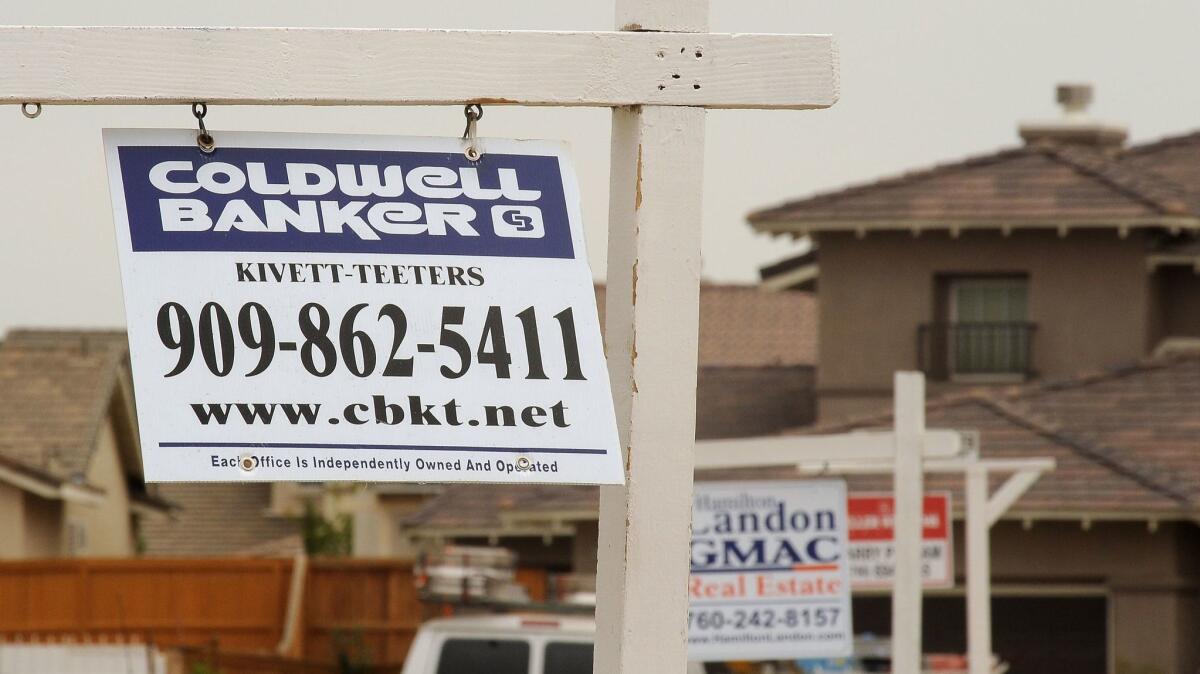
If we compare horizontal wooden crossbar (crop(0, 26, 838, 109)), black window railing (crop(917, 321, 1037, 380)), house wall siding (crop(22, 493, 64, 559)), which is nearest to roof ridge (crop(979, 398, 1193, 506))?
black window railing (crop(917, 321, 1037, 380))

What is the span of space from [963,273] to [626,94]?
2230cm

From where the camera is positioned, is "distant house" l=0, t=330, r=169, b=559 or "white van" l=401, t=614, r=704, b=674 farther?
"distant house" l=0, t=330, r=169, b=559

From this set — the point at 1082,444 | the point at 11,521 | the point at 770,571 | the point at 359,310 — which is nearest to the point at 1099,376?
the point at 1082,444

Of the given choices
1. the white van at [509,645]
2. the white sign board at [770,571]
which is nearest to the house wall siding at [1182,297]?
the white van at [509,645]

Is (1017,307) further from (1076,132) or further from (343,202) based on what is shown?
(343,202)

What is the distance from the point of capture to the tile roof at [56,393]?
35.5m

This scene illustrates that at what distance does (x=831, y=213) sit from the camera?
2711cm

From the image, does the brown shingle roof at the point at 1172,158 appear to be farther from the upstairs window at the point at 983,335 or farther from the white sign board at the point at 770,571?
the white sign board at the point at 770,571

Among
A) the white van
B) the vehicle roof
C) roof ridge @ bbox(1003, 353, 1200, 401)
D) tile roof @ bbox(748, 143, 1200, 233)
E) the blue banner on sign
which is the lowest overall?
the white van

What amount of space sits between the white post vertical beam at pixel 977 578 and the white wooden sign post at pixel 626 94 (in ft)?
29.5

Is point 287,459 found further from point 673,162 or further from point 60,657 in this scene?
point 60,657

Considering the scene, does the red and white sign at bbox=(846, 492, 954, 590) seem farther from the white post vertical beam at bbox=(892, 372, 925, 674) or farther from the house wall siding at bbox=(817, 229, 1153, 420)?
the house wall siding at bbox=(817, 229, 1153, 420)

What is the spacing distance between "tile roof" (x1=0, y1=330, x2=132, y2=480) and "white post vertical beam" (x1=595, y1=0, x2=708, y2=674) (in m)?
29.3

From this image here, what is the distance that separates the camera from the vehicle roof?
14.5m
